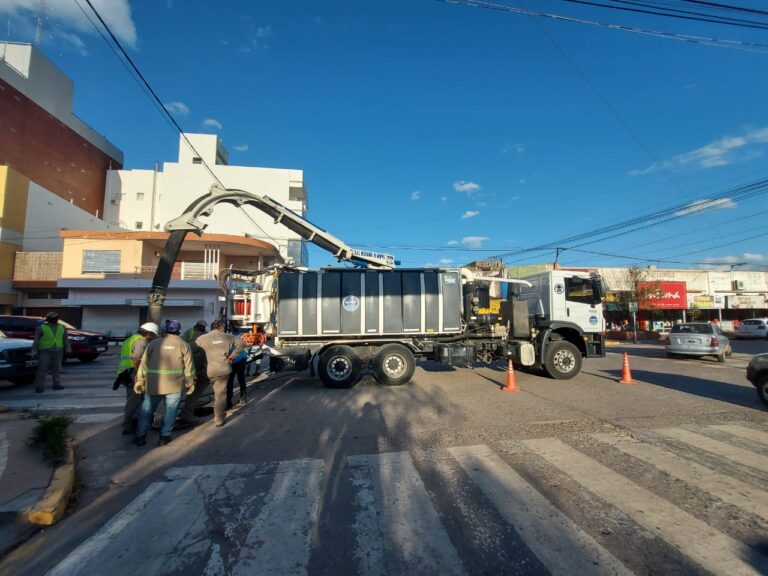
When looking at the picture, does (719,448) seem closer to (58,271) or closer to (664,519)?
(664,519)

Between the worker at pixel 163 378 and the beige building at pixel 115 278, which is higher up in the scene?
the beige building at pixel 115 278

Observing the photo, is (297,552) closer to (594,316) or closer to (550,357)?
(550,357)

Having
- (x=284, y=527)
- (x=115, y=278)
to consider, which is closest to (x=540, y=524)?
(x=284, y=527)

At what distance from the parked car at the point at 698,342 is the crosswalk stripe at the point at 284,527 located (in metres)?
17.2

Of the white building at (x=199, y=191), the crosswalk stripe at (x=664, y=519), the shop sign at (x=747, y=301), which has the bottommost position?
the crosswalk stripe at (x=664, y=519)

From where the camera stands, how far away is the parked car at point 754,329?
27609 mm

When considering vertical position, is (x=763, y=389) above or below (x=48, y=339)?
below

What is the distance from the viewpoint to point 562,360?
442 inches

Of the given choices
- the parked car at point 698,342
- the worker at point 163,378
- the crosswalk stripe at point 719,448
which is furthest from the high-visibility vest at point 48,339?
the parked car at point 698,342

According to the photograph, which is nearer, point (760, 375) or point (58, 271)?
point (760, 375)

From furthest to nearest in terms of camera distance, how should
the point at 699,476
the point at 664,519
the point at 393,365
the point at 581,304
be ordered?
the point at 581,304
the point at 393,365
the point at 699,476
the point at 664,519

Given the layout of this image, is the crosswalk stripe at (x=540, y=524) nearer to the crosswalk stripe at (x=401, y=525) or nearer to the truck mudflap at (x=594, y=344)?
the crosswalk stripe at (x=401, y=525)

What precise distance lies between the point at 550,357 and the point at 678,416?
400 cm

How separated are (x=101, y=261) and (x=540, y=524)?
3708 centimetres
